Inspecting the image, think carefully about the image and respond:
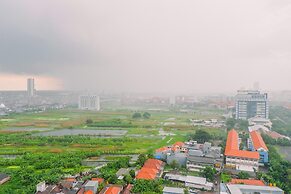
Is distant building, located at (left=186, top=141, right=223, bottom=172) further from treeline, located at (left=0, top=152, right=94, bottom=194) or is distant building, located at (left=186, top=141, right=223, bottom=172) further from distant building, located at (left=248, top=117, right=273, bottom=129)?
distant building, located at (left=248, top=117, right=273, bottom=129)

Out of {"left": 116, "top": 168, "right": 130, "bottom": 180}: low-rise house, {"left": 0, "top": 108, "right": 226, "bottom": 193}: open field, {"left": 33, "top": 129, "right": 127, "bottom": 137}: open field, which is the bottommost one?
{"left": 33, "top": 129, "right": 127, "bottom": 137}: open field

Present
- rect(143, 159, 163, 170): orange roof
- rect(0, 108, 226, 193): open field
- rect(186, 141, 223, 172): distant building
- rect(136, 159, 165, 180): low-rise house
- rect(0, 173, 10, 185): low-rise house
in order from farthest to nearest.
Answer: rect(186, 141, 223, 172): distant building < rect(143, 159, 163, 170): orange roof < rect(0, 108, 226, 193): open field < rect(136, 159, 165, 180): low-rise house < rect(0, 173, 10, 185): low-rise house

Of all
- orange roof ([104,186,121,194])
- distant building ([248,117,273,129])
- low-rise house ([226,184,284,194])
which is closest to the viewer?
orange roof ([104,186,121,194])

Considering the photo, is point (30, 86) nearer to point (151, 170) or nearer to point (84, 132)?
point (84, 132)

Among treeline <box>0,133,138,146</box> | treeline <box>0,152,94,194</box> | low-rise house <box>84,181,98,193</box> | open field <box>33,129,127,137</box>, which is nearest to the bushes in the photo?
low-rise house <box>84,181,98,193</box>

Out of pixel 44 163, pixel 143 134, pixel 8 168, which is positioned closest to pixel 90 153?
pixel 44 163

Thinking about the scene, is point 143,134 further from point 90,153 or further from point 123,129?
point 90,153
